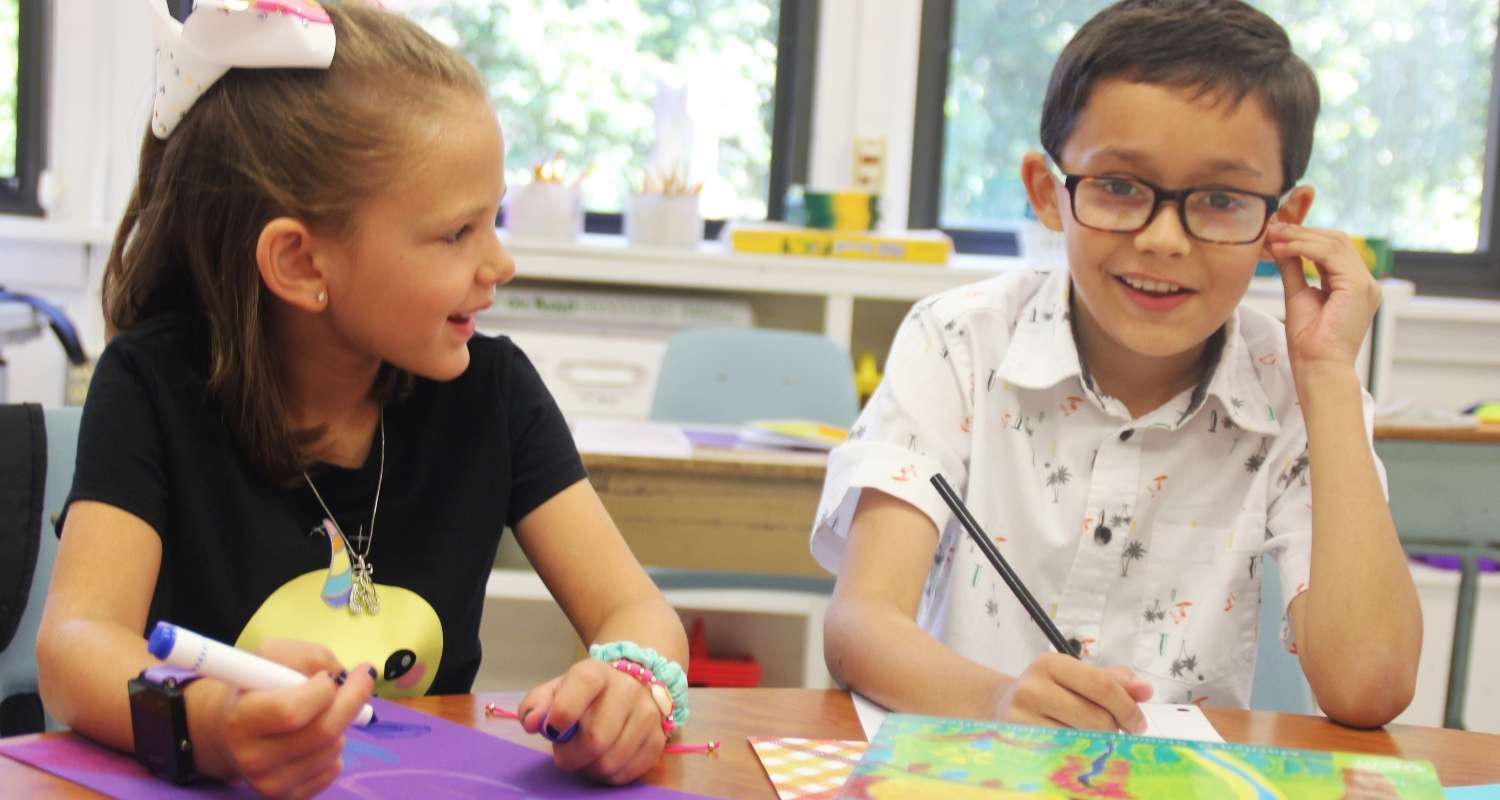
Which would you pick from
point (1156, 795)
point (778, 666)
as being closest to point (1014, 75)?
point (778, 666)

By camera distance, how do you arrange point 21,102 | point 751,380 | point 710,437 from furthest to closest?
point 21,102, point 751,380, point 710,437

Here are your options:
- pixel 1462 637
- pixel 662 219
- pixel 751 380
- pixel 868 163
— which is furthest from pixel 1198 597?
pixel 868 163

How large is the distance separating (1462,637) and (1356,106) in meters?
1.83

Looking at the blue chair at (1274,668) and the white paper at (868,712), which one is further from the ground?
the white paper at (868,712)

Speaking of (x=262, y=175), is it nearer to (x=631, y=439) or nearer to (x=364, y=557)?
(x=364, y=557)

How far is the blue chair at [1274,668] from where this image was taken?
4.43 ft

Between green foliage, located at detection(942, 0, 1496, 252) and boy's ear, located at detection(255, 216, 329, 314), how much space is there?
2858 mm

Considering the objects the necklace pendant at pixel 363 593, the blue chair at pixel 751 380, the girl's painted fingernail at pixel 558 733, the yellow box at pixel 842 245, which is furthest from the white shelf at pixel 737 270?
the girl's painted fingernail at pixel 558 733

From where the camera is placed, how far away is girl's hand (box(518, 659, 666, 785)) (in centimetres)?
81

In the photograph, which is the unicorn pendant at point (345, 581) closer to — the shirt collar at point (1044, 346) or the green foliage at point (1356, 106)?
the shirt collar at point (1044, 346)

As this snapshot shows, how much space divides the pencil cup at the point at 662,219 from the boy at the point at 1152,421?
6.22 ft

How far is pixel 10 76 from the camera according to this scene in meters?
3.48

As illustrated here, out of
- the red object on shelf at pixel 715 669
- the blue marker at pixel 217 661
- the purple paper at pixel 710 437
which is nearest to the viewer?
the blue marker at pixel 217 661

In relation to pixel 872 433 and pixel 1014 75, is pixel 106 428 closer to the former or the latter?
pixel 872 433
